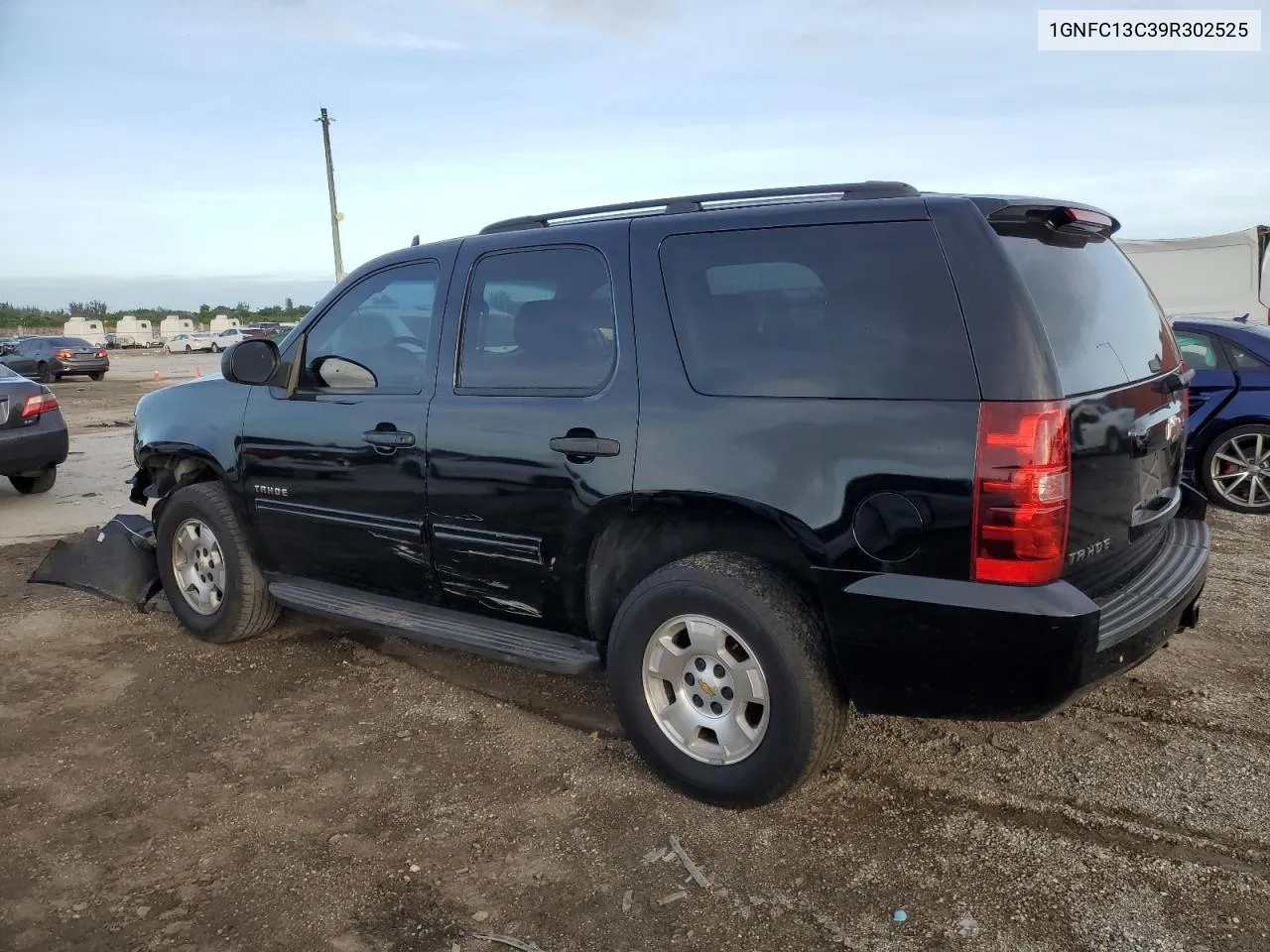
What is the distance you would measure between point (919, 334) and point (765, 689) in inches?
45.1

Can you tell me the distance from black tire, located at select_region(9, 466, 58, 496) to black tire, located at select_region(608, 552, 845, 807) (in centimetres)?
770

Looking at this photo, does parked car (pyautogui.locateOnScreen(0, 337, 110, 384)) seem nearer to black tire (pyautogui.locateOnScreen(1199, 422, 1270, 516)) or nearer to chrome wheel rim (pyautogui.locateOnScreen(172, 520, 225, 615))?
chrome wheel rim (pyautogui.locateOnScreen(172, 520, 225, 615))

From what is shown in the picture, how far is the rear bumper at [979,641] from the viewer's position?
8.44 ft

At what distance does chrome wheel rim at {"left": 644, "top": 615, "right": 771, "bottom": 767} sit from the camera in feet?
9.90

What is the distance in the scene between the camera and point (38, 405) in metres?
8.43

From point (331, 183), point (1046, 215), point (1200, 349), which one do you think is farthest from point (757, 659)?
point (331, 183)

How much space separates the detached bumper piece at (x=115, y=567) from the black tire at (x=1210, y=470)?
746 centimetres

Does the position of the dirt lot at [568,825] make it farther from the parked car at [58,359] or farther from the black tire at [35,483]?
the parked car at [58,359]

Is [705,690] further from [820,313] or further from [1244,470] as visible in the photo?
[1244,470]

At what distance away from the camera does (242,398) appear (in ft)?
14.9

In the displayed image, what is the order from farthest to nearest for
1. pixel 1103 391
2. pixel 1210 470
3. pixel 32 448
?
pixel 32 448
pixel 1210 470
pixel 1103 391

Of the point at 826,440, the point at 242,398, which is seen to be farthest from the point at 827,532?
the point at 242,398

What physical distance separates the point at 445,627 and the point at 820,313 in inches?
74.6

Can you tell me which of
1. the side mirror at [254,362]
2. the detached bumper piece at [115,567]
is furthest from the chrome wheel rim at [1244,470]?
the detached bumper piece at [115,567]
